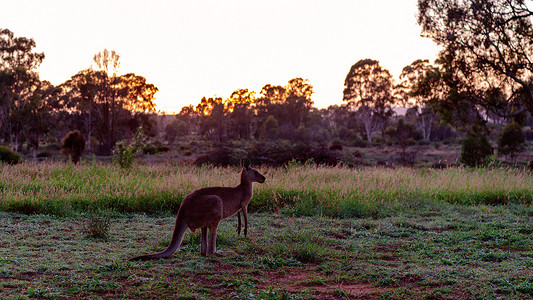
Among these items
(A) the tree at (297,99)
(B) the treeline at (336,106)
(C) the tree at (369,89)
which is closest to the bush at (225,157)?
(B) the treeline at (336,106)

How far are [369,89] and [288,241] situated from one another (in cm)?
5796

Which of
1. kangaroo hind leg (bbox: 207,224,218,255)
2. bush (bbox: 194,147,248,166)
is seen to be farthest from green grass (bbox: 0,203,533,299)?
bush (bbox: 194,147,248,166)

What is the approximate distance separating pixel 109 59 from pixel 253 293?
1791 inches

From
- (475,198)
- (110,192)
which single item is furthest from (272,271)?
(475,198)

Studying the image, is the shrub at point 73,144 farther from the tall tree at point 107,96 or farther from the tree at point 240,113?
the tree at point 240,113

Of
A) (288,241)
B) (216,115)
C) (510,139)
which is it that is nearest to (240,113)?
(216,115)

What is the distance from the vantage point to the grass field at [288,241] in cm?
490

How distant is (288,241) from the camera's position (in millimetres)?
7203

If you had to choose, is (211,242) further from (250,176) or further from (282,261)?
(250,176)

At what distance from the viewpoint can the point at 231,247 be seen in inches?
274

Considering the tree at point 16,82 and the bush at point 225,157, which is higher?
the tree at point 16,82

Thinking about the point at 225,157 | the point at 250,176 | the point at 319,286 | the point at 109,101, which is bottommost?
the point at 319,286

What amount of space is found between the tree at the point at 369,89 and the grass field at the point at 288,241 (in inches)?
1954

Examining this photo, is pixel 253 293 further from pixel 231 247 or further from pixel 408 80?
pixel 408 80
